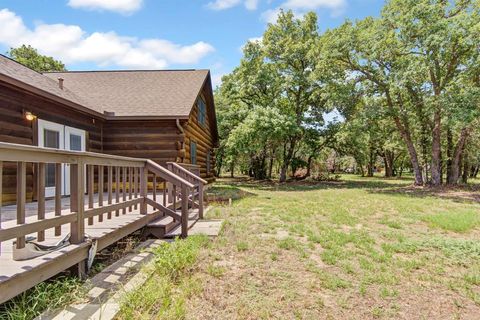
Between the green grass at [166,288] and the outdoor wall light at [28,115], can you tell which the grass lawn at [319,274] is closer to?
the green grass at [166,288]

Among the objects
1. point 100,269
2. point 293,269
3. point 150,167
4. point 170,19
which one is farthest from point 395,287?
point 170,19

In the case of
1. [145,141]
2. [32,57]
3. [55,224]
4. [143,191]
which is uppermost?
[32,57]

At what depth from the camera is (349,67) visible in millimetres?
15742

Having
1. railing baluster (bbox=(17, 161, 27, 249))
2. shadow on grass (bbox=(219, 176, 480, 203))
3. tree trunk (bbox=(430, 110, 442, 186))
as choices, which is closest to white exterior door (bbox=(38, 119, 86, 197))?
railing baluster (bbox=(17, 161, 27, 249))

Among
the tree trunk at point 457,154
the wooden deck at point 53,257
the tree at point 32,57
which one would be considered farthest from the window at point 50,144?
the tree at point 32,57

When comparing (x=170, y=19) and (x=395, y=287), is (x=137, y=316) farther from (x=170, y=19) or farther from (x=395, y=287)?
(x=170, y=19)

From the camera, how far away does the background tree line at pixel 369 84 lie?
1301 cm

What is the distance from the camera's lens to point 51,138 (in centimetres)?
758

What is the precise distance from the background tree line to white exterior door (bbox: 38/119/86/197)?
9937 mm

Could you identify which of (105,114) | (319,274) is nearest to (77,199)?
(319,274)

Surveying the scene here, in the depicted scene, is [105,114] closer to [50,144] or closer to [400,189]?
[50,144]

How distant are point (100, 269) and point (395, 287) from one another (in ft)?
11.4

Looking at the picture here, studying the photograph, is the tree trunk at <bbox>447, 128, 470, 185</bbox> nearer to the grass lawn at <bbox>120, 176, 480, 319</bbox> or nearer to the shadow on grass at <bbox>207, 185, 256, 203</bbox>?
the grass lawn at <bbox>120, 176, 480, 319</bbox>

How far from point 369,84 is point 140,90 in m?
12.0
